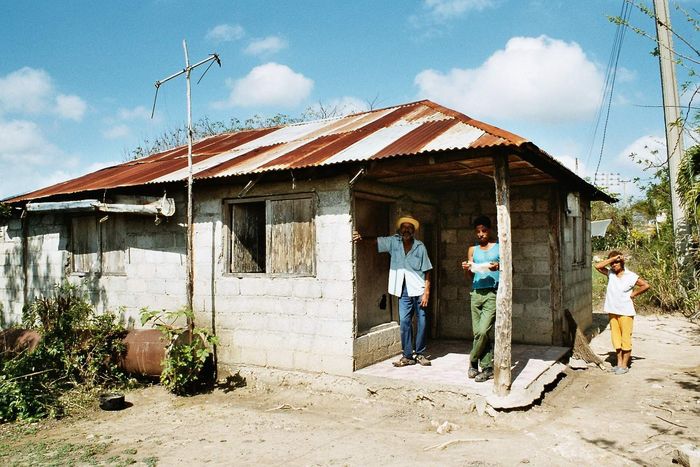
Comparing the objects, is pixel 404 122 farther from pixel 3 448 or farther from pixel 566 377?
pixel 3 448

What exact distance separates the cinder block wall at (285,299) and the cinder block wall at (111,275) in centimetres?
50

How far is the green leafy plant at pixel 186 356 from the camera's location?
6.68 metres

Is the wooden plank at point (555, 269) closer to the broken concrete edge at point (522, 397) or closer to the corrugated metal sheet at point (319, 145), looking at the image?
the broken concrete edge at point (522, 397)

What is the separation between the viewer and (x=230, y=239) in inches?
290

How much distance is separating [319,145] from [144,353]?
369 centimetres

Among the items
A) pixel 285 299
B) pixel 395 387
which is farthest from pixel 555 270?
pixel 285 299

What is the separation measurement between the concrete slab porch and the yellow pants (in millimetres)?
738

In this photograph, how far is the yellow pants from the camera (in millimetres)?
7227

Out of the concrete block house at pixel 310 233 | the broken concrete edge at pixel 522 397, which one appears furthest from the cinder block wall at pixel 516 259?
the broken concrete edge at pixel 522 397

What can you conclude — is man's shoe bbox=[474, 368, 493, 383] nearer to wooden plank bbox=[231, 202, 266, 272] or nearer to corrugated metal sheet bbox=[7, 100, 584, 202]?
corrugated metal sheet bbox=[7, 100, 584, 202]

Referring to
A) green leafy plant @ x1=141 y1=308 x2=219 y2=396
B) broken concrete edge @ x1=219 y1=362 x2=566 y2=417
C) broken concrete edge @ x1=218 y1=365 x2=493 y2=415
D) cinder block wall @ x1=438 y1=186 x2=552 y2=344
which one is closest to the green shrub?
cinder block wall @ x1=438 y1=186 x2=552 y2=344

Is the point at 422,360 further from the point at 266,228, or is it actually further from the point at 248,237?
the point at 248,237

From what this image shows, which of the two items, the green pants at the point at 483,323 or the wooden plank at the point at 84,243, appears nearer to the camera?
the green pants at the point at 483,323

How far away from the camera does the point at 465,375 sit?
20.8ft
